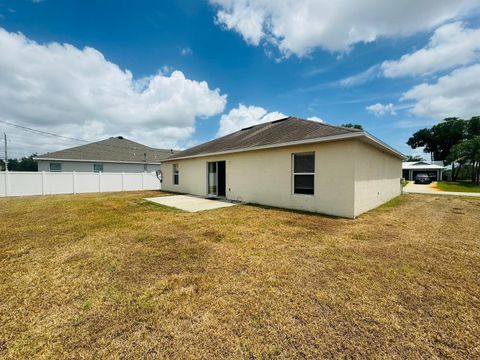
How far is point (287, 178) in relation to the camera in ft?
27.5

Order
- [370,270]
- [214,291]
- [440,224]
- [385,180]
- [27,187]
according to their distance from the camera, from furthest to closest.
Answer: [27,187], [385,180], [440,224], [370,270], [214,291]

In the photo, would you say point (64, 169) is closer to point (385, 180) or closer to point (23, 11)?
point (23, 11)

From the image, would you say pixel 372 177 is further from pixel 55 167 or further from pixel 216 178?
pixel 55 167

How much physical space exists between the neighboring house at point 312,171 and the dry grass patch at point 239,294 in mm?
2282

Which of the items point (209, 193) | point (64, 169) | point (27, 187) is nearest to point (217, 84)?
point (209, 193)

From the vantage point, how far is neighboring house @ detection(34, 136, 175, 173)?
62.1 ft

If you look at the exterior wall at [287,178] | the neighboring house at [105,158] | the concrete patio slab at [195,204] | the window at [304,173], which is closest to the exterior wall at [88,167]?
the neighboring house at [105,158]

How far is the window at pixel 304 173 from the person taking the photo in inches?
307

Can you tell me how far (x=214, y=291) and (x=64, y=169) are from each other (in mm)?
23195

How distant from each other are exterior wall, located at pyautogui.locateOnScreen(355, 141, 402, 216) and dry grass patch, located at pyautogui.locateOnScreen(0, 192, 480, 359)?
2.36 meters

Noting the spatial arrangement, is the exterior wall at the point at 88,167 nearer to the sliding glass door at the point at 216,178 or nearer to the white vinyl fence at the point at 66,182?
the white vinyl fence at the point at 66,182

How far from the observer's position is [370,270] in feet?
10.6

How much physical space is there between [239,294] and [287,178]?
6.30 meters

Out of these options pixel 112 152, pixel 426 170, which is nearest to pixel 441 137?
pixel 426 170
